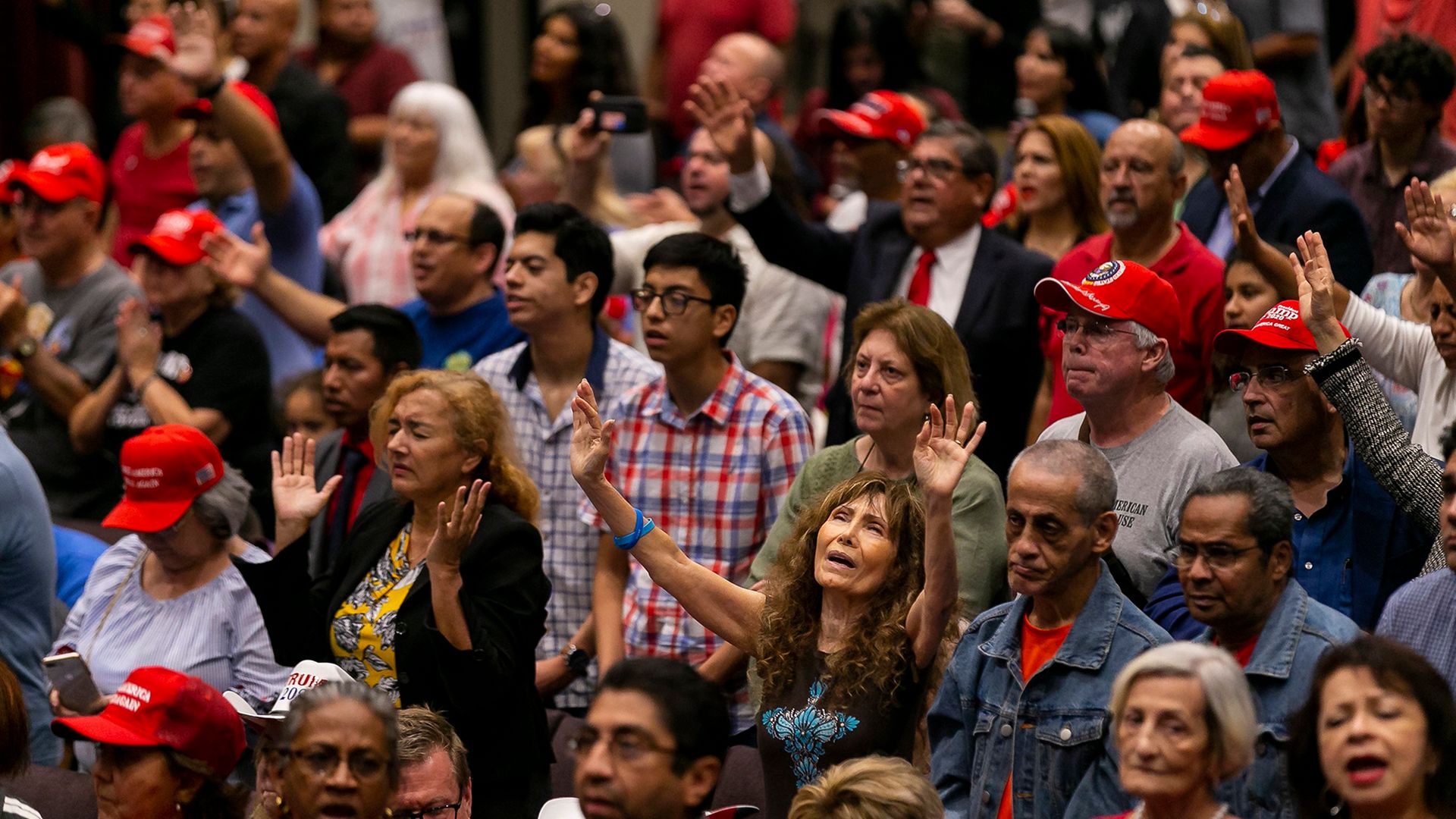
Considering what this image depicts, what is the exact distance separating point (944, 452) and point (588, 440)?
35.1 inches

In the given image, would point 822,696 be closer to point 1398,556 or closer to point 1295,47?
point 1398,556

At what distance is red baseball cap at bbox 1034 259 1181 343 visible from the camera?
4895 millimetres

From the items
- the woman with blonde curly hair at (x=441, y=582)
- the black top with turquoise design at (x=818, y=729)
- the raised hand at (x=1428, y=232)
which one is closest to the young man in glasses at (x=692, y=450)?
the woman with blonde curly hair at (x=441, y=582)

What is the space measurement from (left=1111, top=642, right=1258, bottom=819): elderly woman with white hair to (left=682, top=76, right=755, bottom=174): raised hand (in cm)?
298

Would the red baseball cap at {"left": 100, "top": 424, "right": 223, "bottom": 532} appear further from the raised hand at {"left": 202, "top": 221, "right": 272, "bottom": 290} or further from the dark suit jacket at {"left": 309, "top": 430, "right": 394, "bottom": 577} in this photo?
the raised hand at {"left": 202, "top": 221, "right": 272, "bottom": 290}

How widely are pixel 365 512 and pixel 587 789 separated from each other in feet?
6.50

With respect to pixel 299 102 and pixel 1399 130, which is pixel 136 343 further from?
pixel 1399 130

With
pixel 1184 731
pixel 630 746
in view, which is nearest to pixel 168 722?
pixel 630 746

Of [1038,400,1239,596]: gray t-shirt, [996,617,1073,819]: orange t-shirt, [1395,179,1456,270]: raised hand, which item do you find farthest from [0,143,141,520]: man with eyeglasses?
[1395,179,1456,270]: raised hand

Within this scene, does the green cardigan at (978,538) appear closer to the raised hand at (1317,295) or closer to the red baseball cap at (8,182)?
the raised hand at (1317,295)

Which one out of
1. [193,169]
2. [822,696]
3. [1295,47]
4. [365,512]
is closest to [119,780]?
[365,512]

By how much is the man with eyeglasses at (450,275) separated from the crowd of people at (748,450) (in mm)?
17

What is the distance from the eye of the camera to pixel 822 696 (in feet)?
14.4

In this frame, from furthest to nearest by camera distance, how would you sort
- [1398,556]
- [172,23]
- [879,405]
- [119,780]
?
[172,23], [879,405], [1398,556], [119,780]
